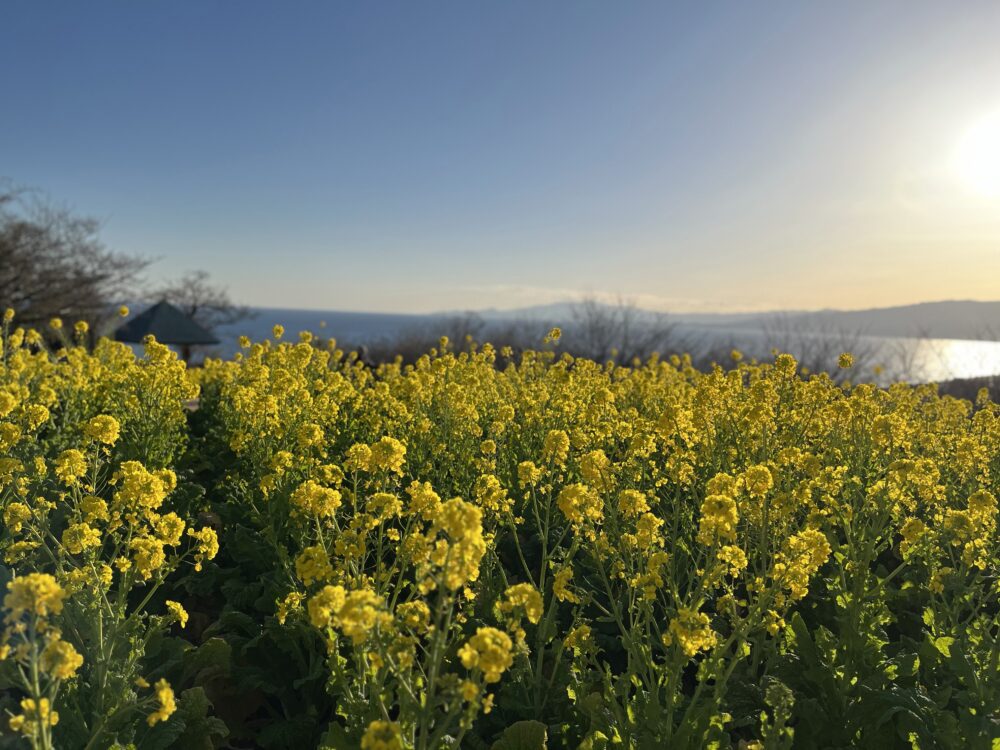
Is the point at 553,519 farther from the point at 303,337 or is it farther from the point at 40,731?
the point at 303,337

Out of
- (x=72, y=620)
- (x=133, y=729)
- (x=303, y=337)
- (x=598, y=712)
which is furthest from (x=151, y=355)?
(x=598, y=712)

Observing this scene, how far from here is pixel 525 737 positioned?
2420 millimetres

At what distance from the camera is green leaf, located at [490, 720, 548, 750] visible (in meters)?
2.41

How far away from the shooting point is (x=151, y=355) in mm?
→ 5648

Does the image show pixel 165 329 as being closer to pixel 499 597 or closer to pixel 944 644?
pixel 499 597

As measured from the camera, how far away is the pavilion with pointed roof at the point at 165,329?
63.6 ft

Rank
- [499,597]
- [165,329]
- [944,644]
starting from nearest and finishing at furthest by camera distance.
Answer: [944,644] → [499,597] → [165,329]

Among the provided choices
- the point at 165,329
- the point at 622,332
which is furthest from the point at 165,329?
the point at 622,332

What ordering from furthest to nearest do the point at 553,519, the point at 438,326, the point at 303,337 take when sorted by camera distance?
1. the point at 438,326
2. the point at 303,337
3. the point at 553,519

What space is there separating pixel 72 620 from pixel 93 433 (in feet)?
3.13

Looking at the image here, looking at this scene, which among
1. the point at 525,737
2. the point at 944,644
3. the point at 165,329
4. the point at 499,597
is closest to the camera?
the point at 525,737

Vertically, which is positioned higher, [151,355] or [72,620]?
[151,355]

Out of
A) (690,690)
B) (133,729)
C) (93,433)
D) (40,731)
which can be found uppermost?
(93,433)

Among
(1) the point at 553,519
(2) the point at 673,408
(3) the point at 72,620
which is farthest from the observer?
(1) the point at 553,519
